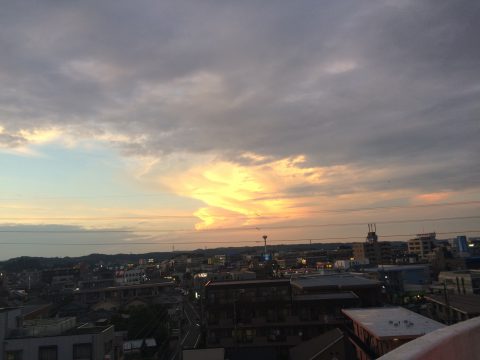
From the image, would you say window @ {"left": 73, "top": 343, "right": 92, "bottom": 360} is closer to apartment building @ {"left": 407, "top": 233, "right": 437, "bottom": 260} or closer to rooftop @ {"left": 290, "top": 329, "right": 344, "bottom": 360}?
rooftop @ {"left": 290, "top": 329, "right": 344, "bottom": 360}

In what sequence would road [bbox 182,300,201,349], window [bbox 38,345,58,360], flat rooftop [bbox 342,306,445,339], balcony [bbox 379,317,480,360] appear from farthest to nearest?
1. road [bbox 182,300,201,349]
2. window [bbox 38,345,58,360]
3. flat rooftop [bbox 342,306,445,339]
4. balcony [bbox 379,317,480,360]

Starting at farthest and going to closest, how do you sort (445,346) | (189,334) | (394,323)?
(189,334) → (394,323) → (445,346)

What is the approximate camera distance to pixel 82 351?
2753cm

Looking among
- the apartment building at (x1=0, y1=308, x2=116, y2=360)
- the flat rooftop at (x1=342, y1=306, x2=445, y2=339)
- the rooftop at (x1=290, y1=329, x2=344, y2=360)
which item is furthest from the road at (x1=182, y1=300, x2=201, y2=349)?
the flat rooftop at (x1=342, y1=306, x2=445, y2=339)

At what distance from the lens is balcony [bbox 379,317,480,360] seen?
271cm

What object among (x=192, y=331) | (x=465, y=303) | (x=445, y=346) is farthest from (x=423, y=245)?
(x=445, y=346)

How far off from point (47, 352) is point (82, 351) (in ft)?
7.74

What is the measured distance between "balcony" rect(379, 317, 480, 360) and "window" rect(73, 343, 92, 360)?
95.0 feet

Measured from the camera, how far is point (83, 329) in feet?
98.6

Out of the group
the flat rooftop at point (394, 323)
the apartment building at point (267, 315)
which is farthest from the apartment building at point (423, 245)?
the flat rooftop at point (394, 323)

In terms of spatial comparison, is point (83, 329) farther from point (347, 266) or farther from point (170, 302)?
point (347, 266)

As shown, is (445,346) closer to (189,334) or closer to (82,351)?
(82,351)

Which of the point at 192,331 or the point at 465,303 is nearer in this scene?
the point at 465,303

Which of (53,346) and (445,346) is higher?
(445,346)
